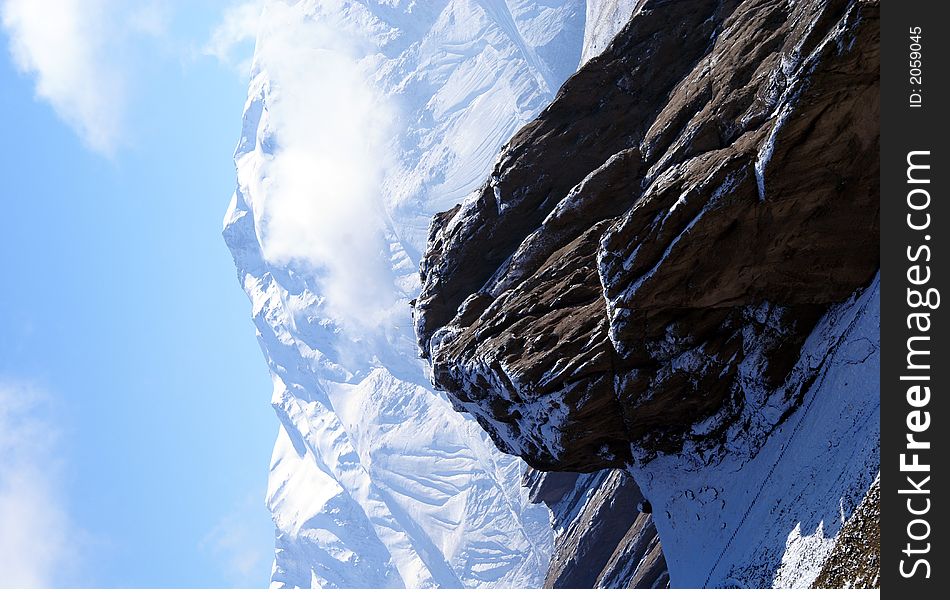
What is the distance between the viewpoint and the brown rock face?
20.8 meters

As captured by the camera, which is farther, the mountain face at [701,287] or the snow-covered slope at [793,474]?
the snow-covered slope at [793,474]

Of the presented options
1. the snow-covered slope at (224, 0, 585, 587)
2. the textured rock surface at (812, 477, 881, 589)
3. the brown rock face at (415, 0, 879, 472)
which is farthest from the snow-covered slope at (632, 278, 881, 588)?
the snow-covered slope at (224, 0, 585, 587)

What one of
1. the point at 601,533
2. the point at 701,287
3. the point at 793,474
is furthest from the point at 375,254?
the point at 701,287

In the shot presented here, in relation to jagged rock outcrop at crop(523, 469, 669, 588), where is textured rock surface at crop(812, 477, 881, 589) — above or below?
above

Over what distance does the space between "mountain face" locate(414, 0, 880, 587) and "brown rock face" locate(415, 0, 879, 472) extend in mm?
69

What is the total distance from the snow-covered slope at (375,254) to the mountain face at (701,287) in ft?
303

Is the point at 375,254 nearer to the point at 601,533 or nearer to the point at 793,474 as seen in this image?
the point at 601,533

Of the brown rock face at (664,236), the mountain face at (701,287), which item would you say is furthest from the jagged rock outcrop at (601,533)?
the brown rock face at (664,236)

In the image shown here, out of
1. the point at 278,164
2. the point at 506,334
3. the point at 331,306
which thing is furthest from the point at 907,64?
the point at 278,164

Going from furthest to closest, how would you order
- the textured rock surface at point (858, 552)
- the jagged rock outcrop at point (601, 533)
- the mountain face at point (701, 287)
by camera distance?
the jagged rock outcrop at point (601, 533), the mountain face at point (701, 287), the textured rock surface at point (858, 552)

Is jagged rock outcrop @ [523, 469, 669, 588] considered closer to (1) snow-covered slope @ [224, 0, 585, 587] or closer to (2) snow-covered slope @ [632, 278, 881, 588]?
(2) snow-covered slope @ [632, 278, 881, 588]

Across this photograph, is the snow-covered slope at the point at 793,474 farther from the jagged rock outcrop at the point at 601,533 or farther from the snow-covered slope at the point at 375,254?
the snow-covered slope at the point at 375,254

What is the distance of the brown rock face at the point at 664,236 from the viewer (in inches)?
819

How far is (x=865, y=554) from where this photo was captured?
18469 millimetres
